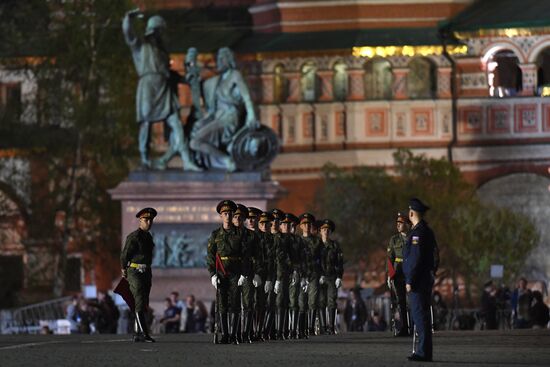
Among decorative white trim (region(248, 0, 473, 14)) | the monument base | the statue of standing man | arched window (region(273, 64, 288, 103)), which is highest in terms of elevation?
decorative white trim (region(248, 0, 473, 14))

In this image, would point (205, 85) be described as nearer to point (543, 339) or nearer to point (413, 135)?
point (543, 339)

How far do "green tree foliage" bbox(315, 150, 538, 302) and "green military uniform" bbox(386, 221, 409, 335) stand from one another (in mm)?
33700

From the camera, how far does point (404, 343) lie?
44.7 meters

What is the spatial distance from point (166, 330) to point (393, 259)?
13.3m

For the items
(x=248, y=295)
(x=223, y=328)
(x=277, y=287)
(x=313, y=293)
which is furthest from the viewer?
(x=313, y=293)

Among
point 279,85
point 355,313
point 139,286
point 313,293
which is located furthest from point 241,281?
point 279,85

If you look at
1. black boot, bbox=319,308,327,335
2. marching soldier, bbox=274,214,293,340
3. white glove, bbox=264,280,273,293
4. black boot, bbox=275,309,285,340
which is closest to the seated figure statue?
black boot, bbox=319,308,327,335

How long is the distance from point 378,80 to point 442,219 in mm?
10538

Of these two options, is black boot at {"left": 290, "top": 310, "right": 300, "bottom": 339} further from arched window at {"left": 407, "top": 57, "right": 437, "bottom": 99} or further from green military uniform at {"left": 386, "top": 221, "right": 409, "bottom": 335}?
arched window at {"left": 407, "top": 57, "right": 437, "bottom": 99}

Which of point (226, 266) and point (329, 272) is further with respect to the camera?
point (329, 272)

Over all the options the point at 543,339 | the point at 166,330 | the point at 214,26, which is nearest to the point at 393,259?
the point at 543,339

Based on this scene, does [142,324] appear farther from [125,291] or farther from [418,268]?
[418,268]

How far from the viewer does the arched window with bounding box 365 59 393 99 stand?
3691 inches

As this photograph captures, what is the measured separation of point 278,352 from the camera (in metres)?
40.8
